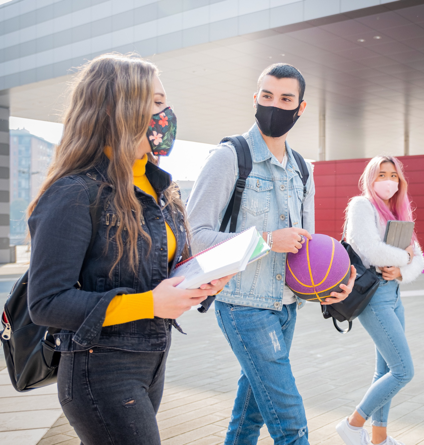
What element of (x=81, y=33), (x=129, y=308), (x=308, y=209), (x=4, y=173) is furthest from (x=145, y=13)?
(x=129, y=308)

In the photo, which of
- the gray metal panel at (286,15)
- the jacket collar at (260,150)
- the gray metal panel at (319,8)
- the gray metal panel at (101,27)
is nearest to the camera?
the jacket collar at (260,150)

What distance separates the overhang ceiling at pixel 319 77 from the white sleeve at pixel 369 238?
674cm

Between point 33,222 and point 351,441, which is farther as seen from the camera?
point 351,441

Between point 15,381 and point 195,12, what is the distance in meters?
13.9

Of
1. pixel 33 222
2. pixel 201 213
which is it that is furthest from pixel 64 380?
pixel 201 213

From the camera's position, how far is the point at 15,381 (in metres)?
1.92

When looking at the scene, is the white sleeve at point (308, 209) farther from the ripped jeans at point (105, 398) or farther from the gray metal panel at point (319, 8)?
the gray metal panel at point (319, 8)

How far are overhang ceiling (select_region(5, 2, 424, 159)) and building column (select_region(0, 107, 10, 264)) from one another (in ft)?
2.94

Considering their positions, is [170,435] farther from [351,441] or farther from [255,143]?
[255,143]

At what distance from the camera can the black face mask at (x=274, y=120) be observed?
2881 mm

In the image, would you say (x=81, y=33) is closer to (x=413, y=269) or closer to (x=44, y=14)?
(x=44, y=14)

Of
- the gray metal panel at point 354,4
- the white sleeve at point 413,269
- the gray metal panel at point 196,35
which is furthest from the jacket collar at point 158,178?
the gray metal panel at point 196,35

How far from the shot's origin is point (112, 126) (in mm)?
1819

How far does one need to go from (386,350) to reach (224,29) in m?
11.8
